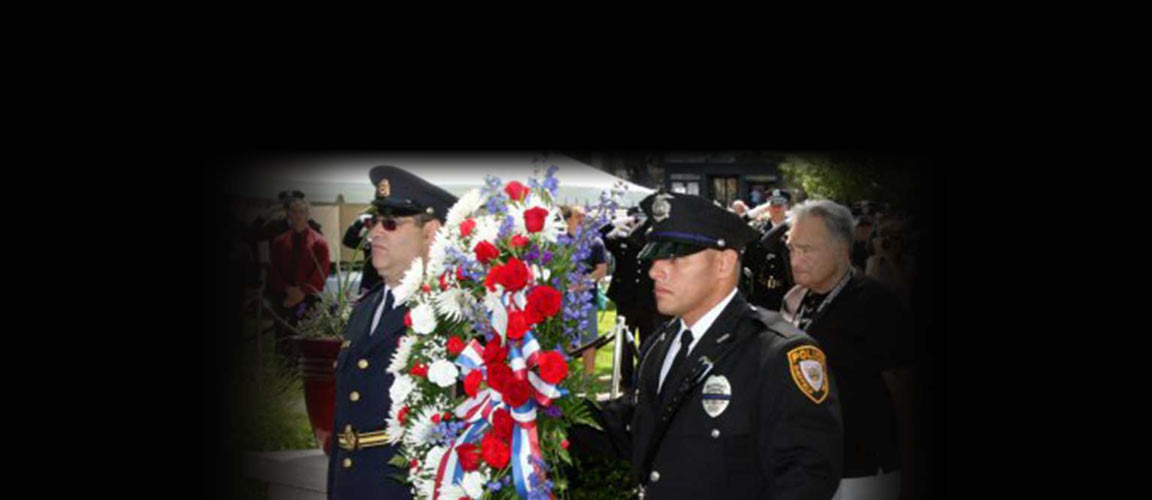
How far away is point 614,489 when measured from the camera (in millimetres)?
4359

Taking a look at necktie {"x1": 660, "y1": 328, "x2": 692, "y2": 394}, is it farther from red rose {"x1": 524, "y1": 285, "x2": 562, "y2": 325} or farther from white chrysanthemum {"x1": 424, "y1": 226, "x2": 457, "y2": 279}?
white chrysanthemum {"x1": 424, "y1": 226, "x2": 457, "y2": 279}

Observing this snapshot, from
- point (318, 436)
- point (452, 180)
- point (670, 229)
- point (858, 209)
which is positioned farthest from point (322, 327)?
point (670, 229)

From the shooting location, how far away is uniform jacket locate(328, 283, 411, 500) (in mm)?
4574

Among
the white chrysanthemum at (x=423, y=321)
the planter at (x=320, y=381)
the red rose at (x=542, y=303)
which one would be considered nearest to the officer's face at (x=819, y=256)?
the red rose at (x=542, y=303)

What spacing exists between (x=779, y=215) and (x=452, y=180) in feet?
14.9

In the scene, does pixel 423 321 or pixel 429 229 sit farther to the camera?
pixel 429 229

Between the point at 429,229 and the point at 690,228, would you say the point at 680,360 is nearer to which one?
the point at 690,228

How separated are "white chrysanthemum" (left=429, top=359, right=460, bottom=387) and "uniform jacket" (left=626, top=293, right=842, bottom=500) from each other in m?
0.70

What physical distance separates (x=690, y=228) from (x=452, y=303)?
0.95 metres

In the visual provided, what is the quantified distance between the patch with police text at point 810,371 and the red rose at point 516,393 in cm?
96

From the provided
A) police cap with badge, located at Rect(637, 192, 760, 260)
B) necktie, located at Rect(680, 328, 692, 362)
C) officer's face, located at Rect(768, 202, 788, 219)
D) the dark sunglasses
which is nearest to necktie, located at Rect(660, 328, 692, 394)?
necktie, located at Rect(680, 328, 692, 362)

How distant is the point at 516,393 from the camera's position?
3.85m

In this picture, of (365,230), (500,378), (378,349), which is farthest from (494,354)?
(365,230)

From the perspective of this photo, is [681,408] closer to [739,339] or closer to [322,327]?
[739,339]
